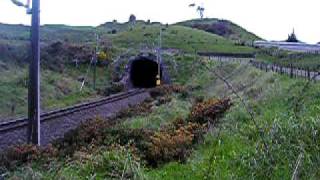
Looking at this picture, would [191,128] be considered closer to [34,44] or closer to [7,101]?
[34,44]

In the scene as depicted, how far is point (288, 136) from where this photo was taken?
10.7m

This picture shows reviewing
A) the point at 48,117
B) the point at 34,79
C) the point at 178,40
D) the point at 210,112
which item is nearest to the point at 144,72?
the point at 178,40

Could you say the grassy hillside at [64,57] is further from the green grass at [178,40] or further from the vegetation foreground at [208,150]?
the vegetation foreground at [208,150]

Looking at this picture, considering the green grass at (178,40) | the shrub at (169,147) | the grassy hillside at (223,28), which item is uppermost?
the grassy hillside at (223,28)

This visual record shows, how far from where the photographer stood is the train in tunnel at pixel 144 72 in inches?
2594

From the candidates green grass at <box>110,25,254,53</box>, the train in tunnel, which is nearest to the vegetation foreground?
the train in tunnel

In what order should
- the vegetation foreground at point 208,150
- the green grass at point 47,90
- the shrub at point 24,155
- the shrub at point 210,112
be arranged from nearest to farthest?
the vegetation foreground at point 208,150
the shrub at point 24,155
the shrub at point 210,112
the green grass at point 47,90

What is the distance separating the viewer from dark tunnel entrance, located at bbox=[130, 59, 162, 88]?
70900 mm

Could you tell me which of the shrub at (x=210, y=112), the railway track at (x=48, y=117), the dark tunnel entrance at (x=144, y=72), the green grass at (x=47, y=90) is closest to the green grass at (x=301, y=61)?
the shrub at (x=210, y=112)

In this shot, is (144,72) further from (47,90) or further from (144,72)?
(47,90)

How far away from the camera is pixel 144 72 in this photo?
74875 mm

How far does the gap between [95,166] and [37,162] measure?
372cm

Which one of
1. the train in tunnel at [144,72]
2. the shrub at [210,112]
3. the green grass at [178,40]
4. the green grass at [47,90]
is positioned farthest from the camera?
the green grass at [178,40]

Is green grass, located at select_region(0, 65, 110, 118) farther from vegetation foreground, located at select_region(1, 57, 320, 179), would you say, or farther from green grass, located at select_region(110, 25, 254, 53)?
green grass, located at select_region(110, 25, 254, 53)
